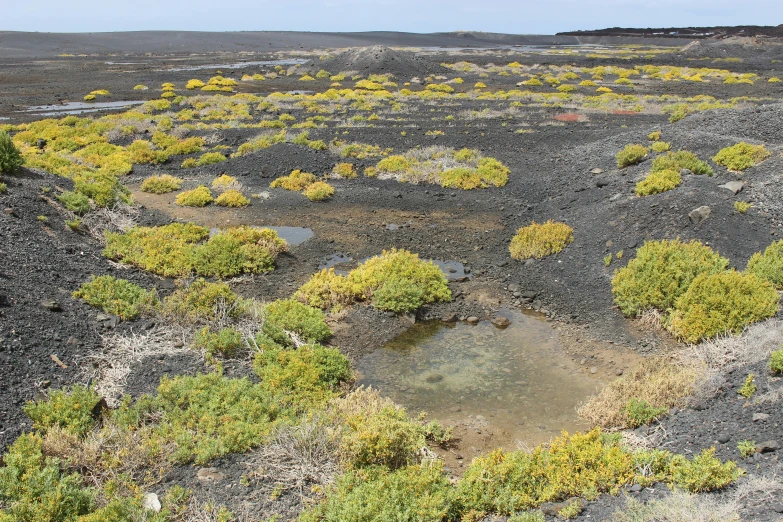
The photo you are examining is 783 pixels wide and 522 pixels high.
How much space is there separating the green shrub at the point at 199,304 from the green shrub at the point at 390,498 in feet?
15.5

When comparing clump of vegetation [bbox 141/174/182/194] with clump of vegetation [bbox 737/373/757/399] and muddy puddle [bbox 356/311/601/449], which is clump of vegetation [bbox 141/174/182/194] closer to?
muddy puddle [bbox 356/311/601/449]

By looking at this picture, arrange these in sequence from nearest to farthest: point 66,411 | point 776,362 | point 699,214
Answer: point 66,411, point 776,362, point 699,214

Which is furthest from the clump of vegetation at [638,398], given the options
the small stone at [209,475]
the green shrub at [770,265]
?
the small stone at [209,475]

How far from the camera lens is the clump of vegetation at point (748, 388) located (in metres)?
7.21

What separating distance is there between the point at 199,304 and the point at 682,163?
13.2m

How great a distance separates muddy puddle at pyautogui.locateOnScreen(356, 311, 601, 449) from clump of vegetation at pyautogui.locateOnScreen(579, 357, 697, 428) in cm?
32

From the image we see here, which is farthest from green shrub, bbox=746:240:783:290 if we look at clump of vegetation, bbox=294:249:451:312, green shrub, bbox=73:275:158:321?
green shrub, bbox=73:275:158:321

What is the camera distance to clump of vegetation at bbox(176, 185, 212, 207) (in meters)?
17.4

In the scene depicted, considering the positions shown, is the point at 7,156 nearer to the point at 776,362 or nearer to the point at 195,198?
the point at 195,198

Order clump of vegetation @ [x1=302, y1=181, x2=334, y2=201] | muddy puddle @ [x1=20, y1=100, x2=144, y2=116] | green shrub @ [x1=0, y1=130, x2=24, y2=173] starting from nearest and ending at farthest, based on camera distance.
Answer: green shrub @ [x1=0, y1=130, x2=24, y2=173] → clump of vegetation @ [x1=302, y1=181, x2=334, y2=201] → muddy puddle @ [x1=20, y1=100, x2=144, y2=116]

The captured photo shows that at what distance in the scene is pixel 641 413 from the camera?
290 inches

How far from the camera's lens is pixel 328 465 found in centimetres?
648

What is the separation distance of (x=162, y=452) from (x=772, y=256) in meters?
10.8

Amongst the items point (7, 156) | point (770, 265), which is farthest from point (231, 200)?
point (770, 265)
